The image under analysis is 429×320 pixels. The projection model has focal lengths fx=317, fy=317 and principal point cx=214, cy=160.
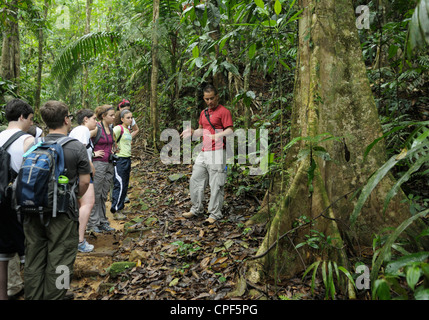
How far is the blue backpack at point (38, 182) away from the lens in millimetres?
2783

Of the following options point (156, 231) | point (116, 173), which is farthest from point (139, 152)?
point (156, 231)

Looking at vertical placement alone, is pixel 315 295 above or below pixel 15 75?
below

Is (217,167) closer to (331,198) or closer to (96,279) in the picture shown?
(331,198)

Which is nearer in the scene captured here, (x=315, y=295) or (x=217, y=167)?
(x=315, y=295)

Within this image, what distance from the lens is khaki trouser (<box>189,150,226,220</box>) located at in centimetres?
496

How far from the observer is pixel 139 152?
1017 centimetres

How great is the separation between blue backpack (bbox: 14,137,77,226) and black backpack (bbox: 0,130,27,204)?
0.32 meters

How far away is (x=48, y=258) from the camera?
297 cm

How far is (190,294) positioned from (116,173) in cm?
319

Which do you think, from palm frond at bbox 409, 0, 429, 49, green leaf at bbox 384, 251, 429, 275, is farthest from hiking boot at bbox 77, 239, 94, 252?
palm frond at bbox 409, 0, 429, 49

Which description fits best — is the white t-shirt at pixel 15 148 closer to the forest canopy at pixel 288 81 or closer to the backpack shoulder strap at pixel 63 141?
the backpack shoulder strap at pixel 63 141

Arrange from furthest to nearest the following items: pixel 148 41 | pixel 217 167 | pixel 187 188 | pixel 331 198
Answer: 1. pixel 148 41
2. pixel 187 188
3. pixel 217 167
4. pixel 331 198

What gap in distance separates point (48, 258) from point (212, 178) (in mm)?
2616

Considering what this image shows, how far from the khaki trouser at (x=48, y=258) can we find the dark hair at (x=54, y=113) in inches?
34.9
